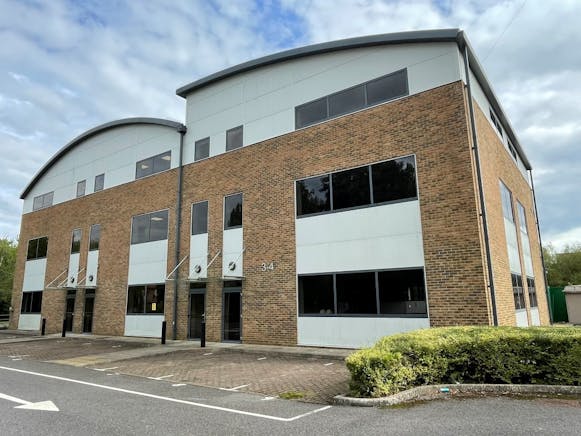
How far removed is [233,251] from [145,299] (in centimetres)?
619

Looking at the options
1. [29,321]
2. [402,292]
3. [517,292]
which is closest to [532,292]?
[517,292]

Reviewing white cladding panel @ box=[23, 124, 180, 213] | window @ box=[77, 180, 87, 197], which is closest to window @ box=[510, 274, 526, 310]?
white cladding panel @ box=[23, 124, 180, 213]

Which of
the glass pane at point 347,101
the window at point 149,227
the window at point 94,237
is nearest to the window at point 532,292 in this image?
the glass pane at point 347,101

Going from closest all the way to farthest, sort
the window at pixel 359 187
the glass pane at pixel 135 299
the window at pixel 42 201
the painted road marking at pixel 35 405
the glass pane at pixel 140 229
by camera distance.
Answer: the painted road marking at pixel 35 405
the window at pixel 359 187
the glass pane at pixel 135 299
the glass pane at pixel 140 229
the window at pixel 42 201

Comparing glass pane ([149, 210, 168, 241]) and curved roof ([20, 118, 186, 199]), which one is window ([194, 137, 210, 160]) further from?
glass pane ([149, 210, 168, 241])

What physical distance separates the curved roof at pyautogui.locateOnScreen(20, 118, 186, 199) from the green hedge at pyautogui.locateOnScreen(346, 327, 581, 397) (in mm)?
15720

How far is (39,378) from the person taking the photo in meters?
9.84

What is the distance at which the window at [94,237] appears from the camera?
2342 centimetres

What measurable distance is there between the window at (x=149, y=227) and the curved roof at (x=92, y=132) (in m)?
4.33

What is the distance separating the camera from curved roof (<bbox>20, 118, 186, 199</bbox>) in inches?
806

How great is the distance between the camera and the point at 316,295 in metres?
14.3

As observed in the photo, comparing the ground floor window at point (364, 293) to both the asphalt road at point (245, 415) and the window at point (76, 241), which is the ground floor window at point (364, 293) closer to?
the asphalt road at point (245, 415)

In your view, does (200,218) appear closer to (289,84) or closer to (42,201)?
(289,84)

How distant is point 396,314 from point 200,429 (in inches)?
315
